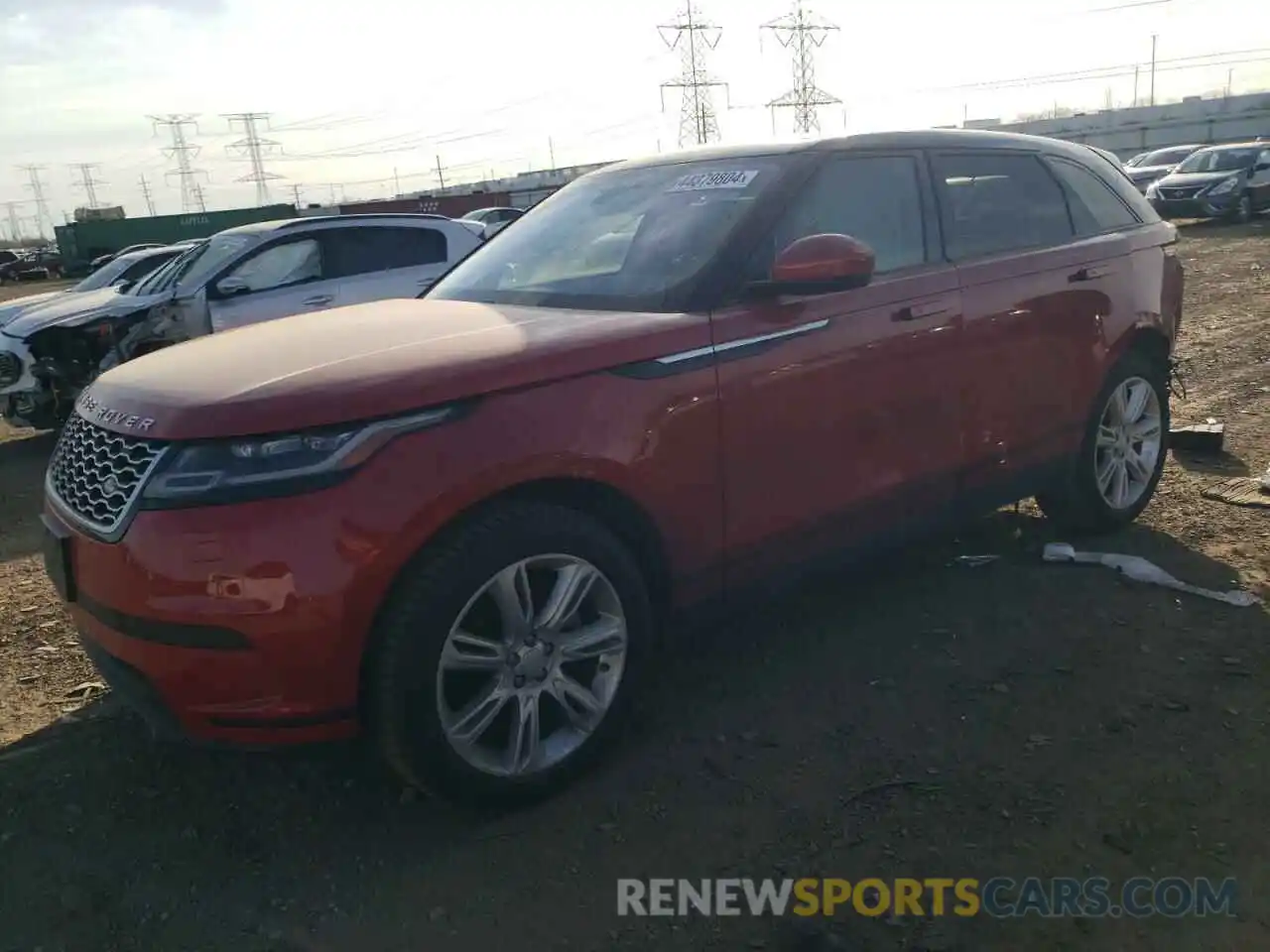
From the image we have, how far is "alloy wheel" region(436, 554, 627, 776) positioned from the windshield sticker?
1.50 m

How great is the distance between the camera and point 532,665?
2834mm

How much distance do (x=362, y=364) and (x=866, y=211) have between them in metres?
1.96

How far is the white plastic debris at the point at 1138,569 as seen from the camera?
4.04 meters

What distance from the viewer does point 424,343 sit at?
288cm

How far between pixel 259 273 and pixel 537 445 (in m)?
6.47

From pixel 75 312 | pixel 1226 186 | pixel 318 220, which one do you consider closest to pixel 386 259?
pixel 318 220

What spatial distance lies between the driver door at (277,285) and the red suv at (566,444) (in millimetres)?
4492

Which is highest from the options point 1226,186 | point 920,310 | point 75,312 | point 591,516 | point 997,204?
point 997,204

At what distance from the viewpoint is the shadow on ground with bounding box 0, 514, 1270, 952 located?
8.25 ft

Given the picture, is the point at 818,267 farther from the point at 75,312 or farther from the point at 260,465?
the point at 75,312

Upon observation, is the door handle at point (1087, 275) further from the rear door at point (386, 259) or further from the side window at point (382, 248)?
the side window at point (382, 248)

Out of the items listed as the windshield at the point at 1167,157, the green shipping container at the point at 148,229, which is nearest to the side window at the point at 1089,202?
the windshield at the point at 1167,157

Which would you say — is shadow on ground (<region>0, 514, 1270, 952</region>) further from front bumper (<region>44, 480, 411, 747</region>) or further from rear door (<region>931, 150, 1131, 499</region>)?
rear door (<region>931, 150, 1131, 499</region>)

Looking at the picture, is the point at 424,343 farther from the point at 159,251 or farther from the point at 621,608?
the point at 159,251
